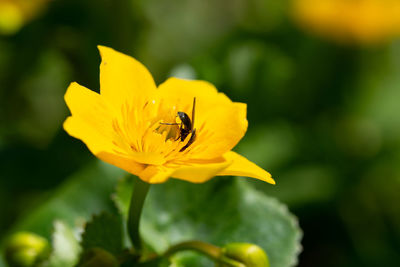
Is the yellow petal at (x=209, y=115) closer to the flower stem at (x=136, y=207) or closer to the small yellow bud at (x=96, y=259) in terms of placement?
the flower stem at (x=136, y=207)

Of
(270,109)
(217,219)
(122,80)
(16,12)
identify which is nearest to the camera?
(122,80)

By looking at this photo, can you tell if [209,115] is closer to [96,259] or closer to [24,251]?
[96,259]

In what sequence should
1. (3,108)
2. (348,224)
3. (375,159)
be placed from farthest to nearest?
(375,159) → (3,108) → (348,224)

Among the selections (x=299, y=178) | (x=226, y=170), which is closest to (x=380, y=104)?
(x=299, y=178)

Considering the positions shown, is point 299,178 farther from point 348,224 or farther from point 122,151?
point 122,151

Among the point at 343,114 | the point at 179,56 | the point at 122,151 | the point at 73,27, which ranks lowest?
the point at 343,114

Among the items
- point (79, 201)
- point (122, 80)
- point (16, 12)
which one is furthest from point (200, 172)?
point (16, 12)

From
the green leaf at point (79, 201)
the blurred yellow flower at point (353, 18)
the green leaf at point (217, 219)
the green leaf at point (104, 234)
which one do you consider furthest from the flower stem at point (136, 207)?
the blurred yellow flower at point (353, 18)

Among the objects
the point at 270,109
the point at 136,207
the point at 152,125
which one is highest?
the point at 152,125

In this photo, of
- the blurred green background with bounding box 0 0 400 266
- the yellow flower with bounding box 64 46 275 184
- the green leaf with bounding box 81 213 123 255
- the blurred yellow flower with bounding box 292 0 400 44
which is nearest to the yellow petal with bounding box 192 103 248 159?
the yellow flower with bounding box 64 46 275 184
